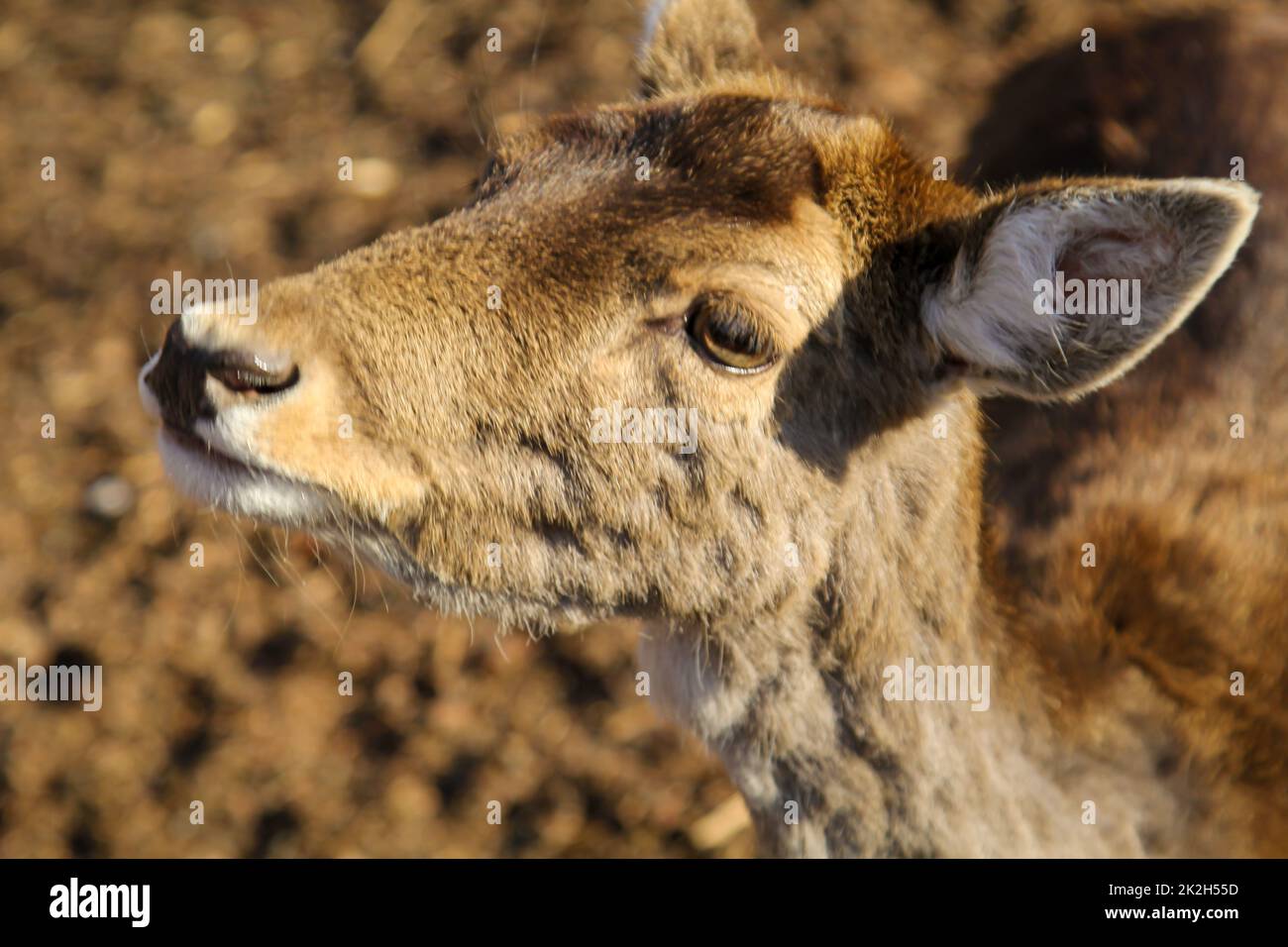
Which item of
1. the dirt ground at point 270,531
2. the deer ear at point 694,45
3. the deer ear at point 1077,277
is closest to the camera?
the deer ear at point 1077,277

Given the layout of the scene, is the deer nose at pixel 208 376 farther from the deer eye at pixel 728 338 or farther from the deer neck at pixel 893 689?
the deer neck at pixel 893 689

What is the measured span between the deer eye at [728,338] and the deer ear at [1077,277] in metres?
0.36

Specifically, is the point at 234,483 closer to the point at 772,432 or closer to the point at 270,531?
the point at 772,432

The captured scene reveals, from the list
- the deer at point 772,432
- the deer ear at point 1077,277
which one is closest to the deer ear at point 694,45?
the deer at point 772,432

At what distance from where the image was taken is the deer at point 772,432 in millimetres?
2283

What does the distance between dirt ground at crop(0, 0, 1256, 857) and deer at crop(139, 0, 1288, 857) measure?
1.16m

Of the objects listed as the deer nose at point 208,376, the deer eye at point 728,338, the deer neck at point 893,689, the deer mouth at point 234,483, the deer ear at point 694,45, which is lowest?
the deer neck at point 893,689

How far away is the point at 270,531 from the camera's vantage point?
479cm

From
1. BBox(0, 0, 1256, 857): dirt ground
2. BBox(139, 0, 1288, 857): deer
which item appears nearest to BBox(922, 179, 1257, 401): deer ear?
BBox(139, 0, 1288, 857): deer

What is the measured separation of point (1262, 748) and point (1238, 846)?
0.26 metres

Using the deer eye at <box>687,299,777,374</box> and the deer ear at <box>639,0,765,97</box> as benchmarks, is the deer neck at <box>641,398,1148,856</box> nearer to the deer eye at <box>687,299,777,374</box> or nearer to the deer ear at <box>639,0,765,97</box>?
the deer eye at <box>687,299,777,374</box>

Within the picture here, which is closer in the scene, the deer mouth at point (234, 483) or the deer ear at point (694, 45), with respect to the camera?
the deer mouth at point (234, 483)

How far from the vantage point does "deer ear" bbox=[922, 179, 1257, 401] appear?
83.3 inches
